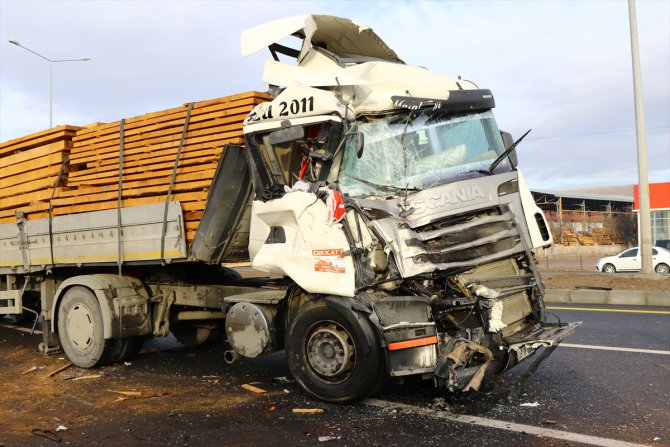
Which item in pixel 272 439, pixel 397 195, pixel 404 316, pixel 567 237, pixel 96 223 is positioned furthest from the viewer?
pixel 567 237

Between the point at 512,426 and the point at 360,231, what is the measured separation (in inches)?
75.6

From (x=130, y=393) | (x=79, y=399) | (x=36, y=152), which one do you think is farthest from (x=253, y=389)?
(x=36, y=152)

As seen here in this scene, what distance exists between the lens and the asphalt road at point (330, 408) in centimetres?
435

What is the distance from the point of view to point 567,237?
3816 centimetres

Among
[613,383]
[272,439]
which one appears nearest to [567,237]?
[613,383]

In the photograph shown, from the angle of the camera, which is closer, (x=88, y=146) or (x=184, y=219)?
(x=184, y=219)

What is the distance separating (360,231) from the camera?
489 cm

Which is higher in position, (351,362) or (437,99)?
(437,99)

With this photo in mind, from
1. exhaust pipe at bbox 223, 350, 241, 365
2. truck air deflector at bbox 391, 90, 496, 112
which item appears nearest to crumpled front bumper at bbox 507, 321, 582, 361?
truck air deflector at bbox 391, 90, 496, 112

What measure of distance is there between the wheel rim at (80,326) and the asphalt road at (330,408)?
1.12 ft

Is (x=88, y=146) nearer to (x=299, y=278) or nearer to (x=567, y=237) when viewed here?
(x=299, y=278)

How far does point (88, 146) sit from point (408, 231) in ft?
15.4

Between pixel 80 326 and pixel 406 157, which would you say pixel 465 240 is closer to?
pixel 406 157

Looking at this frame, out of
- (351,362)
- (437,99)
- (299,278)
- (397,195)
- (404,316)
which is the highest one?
(437,99)
